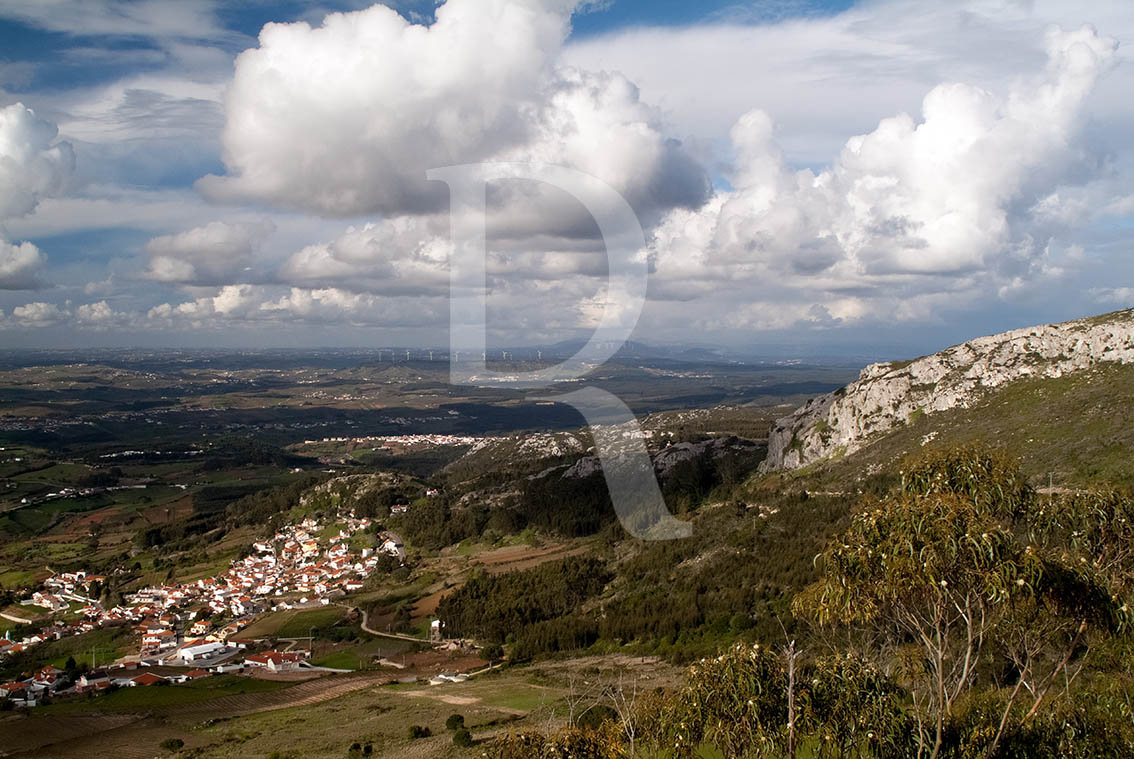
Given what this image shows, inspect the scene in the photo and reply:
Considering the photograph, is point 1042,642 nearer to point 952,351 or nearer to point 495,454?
point 952,351

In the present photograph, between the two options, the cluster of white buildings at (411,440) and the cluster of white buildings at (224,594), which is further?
the cluster of white buildings at (411,440)

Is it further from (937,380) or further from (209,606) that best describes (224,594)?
(937,380)

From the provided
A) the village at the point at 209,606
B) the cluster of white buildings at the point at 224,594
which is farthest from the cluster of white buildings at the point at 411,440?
the cluster of white buildings at the point at 224,594

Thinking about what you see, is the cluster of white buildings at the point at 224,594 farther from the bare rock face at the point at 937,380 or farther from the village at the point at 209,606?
the bare rock face at the point at 937,380

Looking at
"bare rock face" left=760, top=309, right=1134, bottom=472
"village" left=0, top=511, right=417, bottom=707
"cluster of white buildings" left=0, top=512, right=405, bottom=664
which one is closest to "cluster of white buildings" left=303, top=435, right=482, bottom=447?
"village" left=0, top=511, right=417, bottom=707

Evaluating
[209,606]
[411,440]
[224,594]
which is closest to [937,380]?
[209,606]

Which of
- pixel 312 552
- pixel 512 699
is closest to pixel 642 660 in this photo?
pixel 512 699
